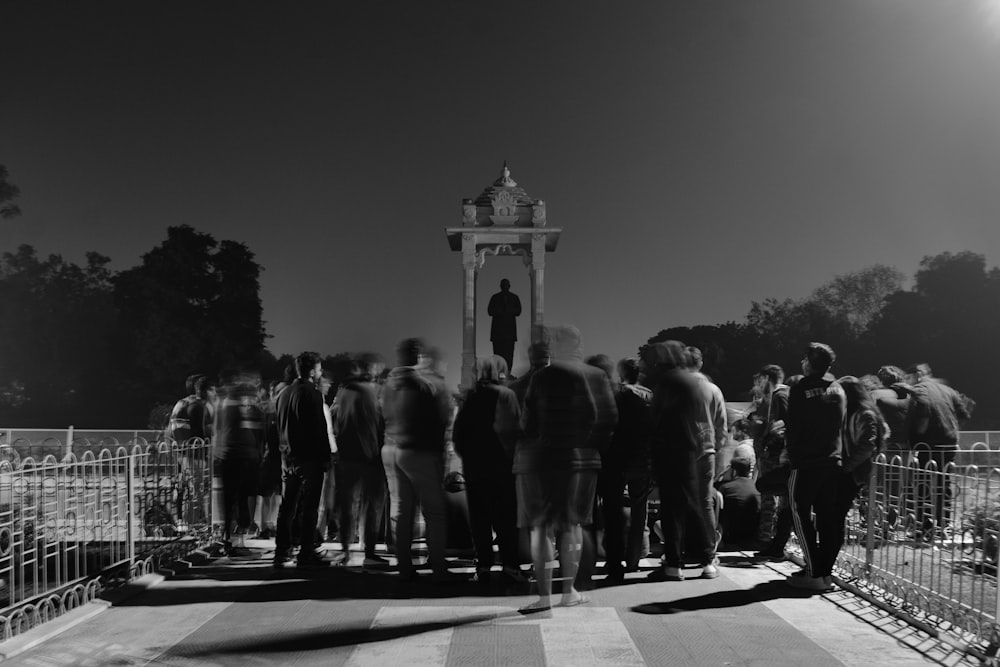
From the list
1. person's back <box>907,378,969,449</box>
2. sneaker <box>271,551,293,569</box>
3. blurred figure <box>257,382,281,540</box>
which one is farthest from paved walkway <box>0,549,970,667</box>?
person's back <box>907,378,969,449</box>

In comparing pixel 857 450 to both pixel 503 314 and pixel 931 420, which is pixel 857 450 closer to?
pixel 931 420

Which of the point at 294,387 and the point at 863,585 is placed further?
the point at 294,387

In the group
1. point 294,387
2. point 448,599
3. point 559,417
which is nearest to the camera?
point 559,417

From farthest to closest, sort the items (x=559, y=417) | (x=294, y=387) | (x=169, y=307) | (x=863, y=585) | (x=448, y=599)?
(x=169, y=307), (x=294, y=387), (x=863, y=585), (x=448, y=599), (x=559, y=417)

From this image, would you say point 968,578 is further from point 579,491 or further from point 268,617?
point 268,617

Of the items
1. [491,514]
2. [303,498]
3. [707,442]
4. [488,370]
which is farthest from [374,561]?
[707,442]

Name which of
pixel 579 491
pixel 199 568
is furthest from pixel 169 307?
pixel 579 491

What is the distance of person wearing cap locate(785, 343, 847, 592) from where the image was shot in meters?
7.19

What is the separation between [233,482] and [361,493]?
134 centimetres

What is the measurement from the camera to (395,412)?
736cm

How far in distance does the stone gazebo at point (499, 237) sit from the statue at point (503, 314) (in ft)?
10.7

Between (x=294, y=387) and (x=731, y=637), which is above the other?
(x=294, y=387)

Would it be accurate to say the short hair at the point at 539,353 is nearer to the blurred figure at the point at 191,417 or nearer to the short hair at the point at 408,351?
the short hair at the point at 408,351

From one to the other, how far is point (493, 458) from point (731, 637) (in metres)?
2.40
